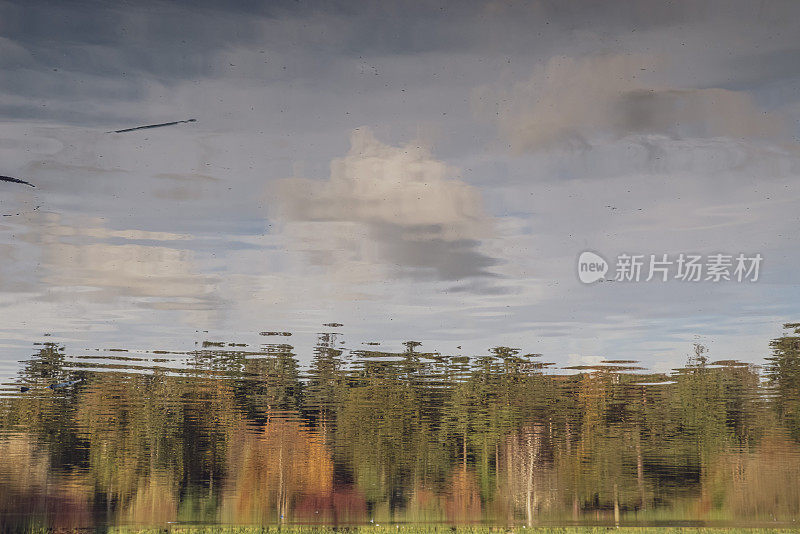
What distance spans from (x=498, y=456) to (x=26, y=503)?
13667 mm

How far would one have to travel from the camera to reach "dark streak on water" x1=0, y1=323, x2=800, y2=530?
39.1 feet

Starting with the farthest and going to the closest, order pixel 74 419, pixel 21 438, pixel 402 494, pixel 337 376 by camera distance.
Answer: pixel 402 494
pixel 21 438
pixel 74 419
pixel 337 376

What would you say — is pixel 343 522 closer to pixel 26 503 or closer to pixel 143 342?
pixel 26 503

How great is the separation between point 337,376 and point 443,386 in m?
1.82

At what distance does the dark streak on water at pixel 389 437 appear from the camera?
1192 cm

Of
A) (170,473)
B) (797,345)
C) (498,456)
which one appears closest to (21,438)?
(170,473)

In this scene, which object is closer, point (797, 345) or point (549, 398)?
point (797, 345)

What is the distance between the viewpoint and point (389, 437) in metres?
15.0

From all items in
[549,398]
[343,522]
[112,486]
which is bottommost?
[343,522]

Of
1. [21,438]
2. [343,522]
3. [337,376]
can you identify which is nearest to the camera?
[337,376]

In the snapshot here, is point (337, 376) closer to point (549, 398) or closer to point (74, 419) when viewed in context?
point (549, 398)

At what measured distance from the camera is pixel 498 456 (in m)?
16.4

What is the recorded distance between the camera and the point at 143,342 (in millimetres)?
11148

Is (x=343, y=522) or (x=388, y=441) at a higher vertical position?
(x=388, y=441)
